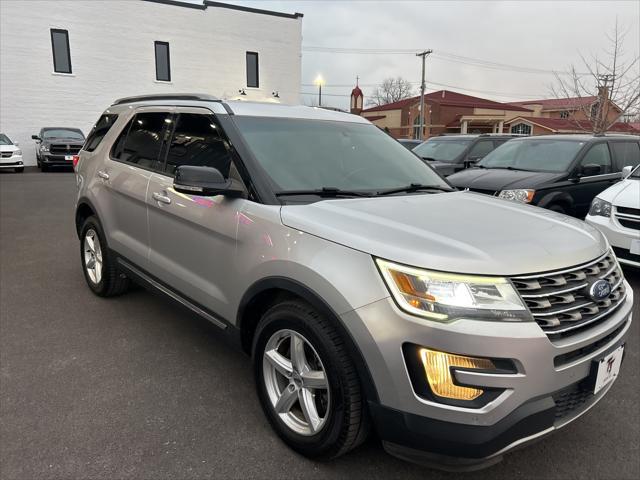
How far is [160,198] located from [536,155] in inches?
248

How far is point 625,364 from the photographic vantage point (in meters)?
3.63

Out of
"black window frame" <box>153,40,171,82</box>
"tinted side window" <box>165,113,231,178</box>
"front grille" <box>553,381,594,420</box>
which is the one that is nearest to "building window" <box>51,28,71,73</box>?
"black window frame" <box>153,40,171,82</box>

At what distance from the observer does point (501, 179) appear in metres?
6.89

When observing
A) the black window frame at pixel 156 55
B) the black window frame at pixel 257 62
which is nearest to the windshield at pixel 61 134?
the black window frame at pixel 156 55

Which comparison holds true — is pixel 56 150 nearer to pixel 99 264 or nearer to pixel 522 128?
pixel 99 264

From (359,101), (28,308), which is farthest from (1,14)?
(359,101)

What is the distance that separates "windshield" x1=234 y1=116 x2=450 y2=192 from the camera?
9.50 ft

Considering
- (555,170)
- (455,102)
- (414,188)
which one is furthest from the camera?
(455,102)

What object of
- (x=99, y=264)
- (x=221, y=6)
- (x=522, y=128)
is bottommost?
(x=99, y=264)

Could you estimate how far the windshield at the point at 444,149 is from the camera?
427 inches

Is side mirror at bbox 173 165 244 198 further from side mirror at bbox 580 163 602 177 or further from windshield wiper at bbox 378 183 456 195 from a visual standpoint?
side mirror at bbox 580 163 602 177

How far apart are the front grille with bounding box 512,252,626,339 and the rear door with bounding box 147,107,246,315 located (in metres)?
1.57

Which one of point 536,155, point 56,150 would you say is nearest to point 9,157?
→ point 56,150

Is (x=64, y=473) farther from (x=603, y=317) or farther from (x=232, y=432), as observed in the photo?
(x=603, y=317)
